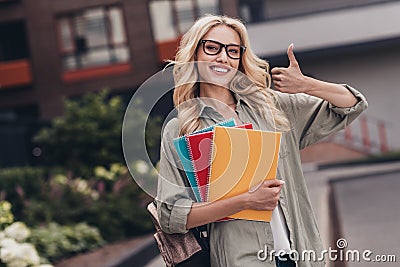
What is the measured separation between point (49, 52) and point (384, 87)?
41.0ft

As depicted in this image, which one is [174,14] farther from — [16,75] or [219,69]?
[219,69]

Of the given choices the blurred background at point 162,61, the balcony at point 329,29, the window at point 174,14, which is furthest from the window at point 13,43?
the balcony at point 329,29

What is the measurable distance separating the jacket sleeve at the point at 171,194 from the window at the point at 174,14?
27238 millimetres

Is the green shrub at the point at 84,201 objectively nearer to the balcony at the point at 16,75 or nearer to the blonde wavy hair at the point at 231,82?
the blonde wavy hair at the point at 231,82

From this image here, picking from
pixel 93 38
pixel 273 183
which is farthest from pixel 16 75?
pixel 273 183

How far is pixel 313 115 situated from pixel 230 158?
422 mm

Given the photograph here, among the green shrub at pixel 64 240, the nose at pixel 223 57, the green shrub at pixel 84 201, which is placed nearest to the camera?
the nose at pixel 223 57

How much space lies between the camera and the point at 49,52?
3083cm

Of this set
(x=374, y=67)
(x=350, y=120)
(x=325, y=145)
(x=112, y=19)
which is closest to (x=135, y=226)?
(x=350, y=120)

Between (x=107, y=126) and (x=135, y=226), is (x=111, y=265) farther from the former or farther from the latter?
(x=107, y=126)

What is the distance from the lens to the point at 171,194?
261cm

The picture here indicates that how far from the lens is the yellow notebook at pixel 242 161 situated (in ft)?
8.46

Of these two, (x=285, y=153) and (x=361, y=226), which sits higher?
(x=285, y=153)

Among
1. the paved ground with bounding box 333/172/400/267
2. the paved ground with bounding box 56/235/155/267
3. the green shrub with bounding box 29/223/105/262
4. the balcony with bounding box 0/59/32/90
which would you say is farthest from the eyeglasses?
the balcony with bounding box 0/59/32/90
